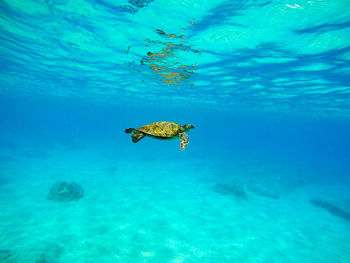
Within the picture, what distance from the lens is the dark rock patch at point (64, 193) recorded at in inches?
601

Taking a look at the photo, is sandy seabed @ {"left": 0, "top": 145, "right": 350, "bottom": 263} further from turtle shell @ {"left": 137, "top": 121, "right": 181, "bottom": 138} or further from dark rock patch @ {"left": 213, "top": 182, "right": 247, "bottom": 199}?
turtle shell @ {"left": 137, "top": 121, "right": 181, "bottom": 138}

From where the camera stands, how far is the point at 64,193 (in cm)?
1543

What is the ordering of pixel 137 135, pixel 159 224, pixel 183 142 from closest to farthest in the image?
pixel 137 135 → pixel 183 142 → pixel 159 224

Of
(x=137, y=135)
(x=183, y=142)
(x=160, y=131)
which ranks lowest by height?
(x=183, y=142)

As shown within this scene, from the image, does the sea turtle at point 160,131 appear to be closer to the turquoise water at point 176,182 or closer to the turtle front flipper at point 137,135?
the turtle front flipper at point 137,135

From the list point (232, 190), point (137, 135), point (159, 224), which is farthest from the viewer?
point (232, 190)

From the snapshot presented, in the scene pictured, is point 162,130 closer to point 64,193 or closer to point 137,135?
point 137,135

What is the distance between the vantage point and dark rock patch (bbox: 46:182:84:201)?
Result: 15.3 metres

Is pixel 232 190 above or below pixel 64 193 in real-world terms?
below

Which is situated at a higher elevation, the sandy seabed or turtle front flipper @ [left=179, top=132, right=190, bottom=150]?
turtle front flipper @ [left=179, top=132, right=190, bottom=150]

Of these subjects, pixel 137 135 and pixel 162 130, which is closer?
pixel 137 135

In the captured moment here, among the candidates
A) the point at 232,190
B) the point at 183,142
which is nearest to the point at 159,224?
the point at 183,142

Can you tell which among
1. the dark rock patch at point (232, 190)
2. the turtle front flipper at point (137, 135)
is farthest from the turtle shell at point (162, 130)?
the dark rock patch at point (232, 190)

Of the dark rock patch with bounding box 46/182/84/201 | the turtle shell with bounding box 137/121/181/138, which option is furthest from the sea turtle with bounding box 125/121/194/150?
the dark rock patch with bounding box 46/182/84/201
